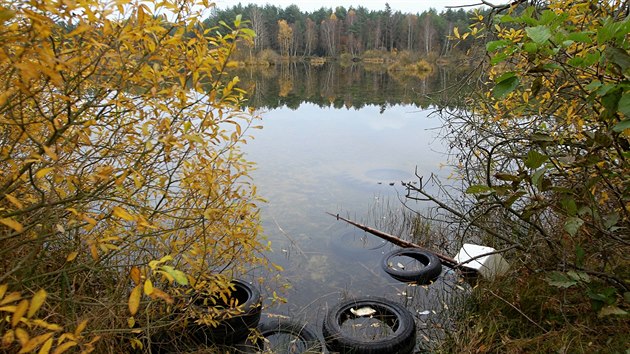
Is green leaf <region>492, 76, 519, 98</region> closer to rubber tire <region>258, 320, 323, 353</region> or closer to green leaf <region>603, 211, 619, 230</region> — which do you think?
green leaf <region>603, 211, 619, 230</region>

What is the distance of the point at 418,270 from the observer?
16.7ft

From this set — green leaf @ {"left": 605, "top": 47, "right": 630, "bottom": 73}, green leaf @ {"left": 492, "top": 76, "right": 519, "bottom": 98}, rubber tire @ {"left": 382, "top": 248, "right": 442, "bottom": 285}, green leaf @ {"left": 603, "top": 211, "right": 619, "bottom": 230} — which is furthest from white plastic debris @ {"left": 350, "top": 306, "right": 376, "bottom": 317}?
green leaf @ {"left": 605, "top": 47, "right": 630, "bottom": 73}

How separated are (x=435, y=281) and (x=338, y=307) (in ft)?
4.97

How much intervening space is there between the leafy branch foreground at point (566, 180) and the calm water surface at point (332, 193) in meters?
1.21

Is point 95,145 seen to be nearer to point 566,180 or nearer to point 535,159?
point 535,159

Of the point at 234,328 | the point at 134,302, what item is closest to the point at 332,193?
the point at 234,328

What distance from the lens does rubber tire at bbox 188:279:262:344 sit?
3566mm

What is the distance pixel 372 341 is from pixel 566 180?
2.07 metres

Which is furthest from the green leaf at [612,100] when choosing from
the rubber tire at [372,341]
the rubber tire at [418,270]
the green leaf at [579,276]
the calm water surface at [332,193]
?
the rubber tire at [418,270]

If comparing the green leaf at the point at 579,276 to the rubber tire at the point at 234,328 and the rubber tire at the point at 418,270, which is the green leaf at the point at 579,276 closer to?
the rubber tire at the point at 418,270

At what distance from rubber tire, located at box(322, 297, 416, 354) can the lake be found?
0.29 m

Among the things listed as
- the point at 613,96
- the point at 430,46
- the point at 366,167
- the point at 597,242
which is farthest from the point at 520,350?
the point at 430,46

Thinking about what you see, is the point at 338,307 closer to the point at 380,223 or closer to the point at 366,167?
the point at 380,223

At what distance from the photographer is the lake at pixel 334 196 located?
492 cm
